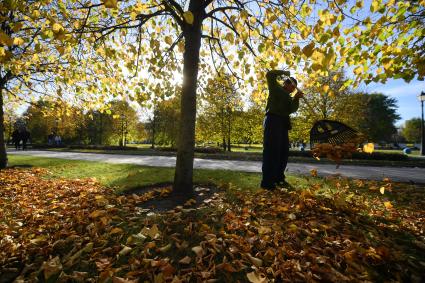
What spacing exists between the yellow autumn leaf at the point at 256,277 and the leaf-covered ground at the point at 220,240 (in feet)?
0.06

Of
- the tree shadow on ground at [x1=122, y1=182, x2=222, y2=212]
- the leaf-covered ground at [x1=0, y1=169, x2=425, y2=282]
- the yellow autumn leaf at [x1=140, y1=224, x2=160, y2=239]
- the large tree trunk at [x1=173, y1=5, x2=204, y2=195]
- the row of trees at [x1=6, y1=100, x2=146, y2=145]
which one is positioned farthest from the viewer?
the row of trees at [x1=6, y1=100, x2=146, y2=145]

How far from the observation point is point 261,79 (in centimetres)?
669

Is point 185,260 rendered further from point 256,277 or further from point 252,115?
point 252,115

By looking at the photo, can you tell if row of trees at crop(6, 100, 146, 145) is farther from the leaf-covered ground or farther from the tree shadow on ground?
the leaf-covered ground

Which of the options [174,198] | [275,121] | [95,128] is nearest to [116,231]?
[174,198]

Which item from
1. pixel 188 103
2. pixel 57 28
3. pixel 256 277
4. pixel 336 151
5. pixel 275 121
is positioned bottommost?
pixel 256 277

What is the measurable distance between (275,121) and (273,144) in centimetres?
48

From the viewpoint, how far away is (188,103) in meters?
5.11

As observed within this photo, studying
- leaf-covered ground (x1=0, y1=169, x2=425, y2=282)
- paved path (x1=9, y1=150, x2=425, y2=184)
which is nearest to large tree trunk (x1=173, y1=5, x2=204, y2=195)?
leaf-covered ground (x1=0, y1=169, x2=425, y2=282)

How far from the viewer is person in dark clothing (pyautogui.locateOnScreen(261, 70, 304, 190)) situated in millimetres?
5297

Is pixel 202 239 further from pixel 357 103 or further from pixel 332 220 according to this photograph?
pixel 357 103

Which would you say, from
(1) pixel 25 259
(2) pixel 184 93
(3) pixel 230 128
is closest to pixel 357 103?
(3) pixel 230 128

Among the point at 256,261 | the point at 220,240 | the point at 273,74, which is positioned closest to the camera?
the point at 256,261

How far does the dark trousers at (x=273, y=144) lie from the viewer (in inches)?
211
